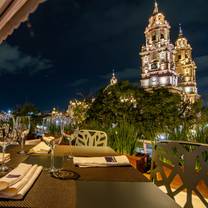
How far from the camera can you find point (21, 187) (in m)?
0.76

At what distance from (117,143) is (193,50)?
137 feet

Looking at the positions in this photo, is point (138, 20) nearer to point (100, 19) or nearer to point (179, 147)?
point (100, 19)

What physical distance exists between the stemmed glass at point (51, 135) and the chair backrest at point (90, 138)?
92cm

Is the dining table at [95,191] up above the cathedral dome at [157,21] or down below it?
below

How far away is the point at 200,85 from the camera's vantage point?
42219mm

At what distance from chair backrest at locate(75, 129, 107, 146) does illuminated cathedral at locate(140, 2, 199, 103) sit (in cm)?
3516

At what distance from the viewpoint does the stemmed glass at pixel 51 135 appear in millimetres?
1073

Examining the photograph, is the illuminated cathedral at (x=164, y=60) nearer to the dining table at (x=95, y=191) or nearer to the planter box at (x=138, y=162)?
the planter box at (x=138, y=162)

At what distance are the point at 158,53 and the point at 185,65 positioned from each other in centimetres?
594

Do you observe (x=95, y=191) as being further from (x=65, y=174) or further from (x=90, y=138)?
(x=90, y=138)

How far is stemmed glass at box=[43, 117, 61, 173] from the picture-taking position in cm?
107

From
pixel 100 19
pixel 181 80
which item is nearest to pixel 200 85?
pixel 181 80

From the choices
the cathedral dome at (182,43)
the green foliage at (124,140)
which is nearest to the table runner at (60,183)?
the green foliage at (124,140)

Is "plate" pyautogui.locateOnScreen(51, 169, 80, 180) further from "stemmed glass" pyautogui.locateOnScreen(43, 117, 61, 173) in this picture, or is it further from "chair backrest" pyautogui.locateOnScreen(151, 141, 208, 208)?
"chair backrest" pyautogui.locateOnScreen(151, 141, 208, 208)
